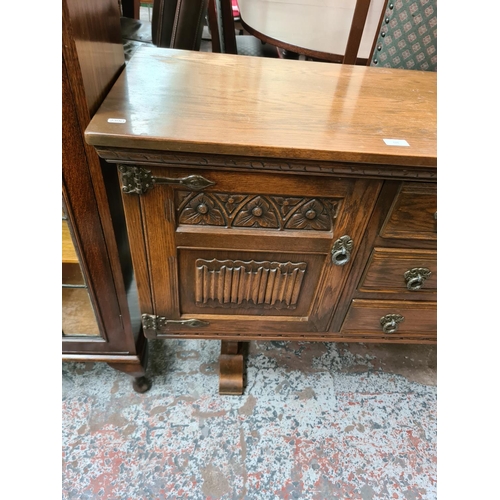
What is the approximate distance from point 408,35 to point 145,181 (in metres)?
0.82

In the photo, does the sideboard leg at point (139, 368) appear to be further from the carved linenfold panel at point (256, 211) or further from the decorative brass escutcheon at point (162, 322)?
the carved linenfold panel at point (256, 211)

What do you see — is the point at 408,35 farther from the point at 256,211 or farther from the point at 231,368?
the point at 231,368

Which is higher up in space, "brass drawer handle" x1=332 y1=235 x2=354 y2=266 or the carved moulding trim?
the carved moulding trim

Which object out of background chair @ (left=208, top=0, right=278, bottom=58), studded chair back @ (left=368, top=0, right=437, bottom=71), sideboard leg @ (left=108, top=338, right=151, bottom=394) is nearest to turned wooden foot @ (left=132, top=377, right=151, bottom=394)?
sideboard leg @ (left=108, top=338, right=151, bottom=394)

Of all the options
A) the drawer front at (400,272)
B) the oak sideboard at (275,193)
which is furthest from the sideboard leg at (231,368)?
the drawer front at (400,272)

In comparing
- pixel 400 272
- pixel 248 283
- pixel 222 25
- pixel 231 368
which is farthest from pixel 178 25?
pixel 231 368

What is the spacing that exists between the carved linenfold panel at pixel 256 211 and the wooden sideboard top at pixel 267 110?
0.11 meters

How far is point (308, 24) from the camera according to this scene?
1534mm

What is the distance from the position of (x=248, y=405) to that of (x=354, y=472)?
31 centimetres

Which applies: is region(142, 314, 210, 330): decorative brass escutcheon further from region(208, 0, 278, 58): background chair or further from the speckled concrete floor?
region(208, 0, 278, 58): background chair

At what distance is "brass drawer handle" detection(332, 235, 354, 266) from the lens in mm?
698

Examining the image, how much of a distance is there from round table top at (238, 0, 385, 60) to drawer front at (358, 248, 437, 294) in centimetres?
89

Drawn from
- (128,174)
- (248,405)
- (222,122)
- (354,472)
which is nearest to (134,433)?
(248,405)

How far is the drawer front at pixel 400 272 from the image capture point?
74 cm
